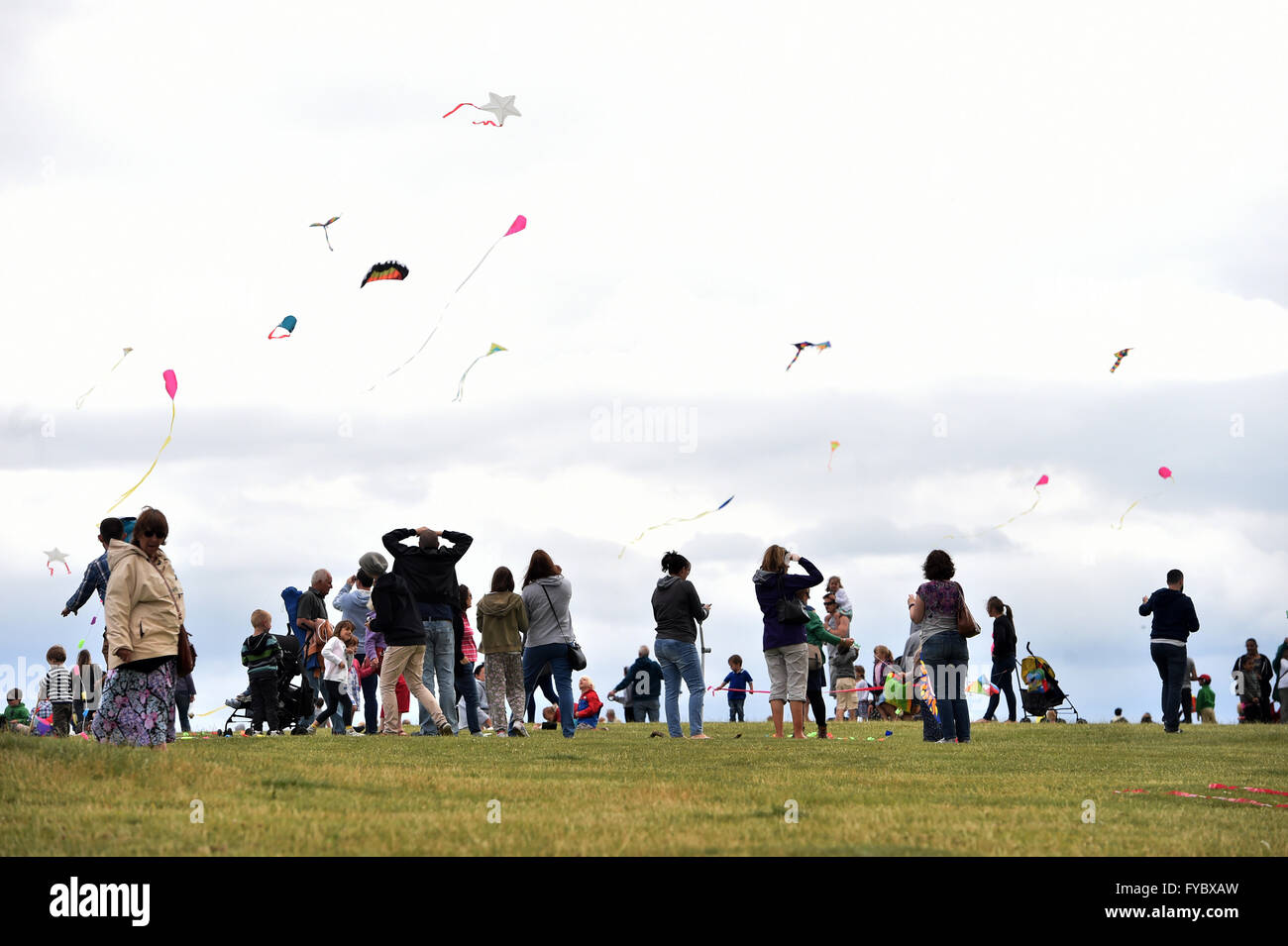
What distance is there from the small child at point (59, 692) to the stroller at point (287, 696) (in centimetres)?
330

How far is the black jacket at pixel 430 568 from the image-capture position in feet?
55.5

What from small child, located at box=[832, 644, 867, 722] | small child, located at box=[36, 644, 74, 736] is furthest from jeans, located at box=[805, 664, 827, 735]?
small child, located at box=[36, 644, 74, 736]

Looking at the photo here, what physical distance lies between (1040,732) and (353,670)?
9.96m

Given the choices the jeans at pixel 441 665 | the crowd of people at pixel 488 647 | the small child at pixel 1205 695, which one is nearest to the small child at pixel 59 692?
the crowd of people at pixel 488 647

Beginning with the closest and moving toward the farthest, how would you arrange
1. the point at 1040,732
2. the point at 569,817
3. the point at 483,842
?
the point at 483,842
the point at 569,817
the point at 1040,732

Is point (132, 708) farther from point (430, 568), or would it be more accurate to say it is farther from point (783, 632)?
point (783, 632)

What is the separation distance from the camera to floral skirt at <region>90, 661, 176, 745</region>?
1202 cm

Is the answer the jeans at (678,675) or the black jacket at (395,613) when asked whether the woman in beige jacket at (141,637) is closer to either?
the black jacket at (395,613)

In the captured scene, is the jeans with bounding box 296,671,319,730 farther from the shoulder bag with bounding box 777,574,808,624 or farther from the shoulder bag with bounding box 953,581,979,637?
the shoulder bag with bounding box 953,581,979,637
